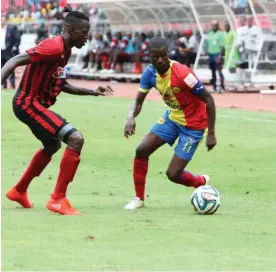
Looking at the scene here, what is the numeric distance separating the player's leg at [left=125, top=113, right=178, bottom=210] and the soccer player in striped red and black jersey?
0.81m

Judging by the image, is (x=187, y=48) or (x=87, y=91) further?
(x=187, y=48)

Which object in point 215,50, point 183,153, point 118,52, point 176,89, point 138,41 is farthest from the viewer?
point 118,52

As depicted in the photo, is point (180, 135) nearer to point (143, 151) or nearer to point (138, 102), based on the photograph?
point (143, 151)

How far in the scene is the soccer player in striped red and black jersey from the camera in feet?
33.6

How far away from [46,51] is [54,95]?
28.5 inches

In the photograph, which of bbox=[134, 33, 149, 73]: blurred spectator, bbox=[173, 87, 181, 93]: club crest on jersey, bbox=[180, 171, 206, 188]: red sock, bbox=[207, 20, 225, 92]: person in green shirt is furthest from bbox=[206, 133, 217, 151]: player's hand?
bbox=[134, 33, 149, 73]: blurred spectator

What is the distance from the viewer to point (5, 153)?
16.6m

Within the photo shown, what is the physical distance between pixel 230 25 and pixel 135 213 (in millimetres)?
21201

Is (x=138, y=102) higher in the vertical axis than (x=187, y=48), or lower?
higher

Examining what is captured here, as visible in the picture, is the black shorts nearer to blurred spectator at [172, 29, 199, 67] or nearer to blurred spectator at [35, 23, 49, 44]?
blurred spectator at [172, 29, 199, 67]

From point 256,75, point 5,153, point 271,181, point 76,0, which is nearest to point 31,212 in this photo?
point 271,181

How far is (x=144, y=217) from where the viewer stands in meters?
10.1

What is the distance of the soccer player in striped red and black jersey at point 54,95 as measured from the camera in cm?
1023

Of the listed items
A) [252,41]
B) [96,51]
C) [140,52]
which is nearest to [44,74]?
[252,41]
